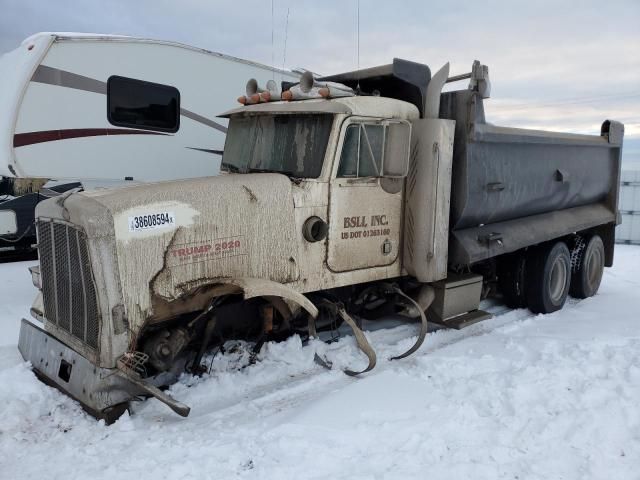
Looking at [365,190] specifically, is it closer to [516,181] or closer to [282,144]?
[282,144]

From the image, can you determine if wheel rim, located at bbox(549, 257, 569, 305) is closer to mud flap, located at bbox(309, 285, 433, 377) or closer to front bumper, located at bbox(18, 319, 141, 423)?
mud flap, located at bbox(309, 285, 433, 377)

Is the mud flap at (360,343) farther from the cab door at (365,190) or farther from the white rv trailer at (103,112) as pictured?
the white rv trailer at (103,112)

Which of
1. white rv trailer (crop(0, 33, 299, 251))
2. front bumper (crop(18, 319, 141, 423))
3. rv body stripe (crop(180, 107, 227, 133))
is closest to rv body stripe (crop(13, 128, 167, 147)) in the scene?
white rv trailer (crop(0, 33, 299, 251))

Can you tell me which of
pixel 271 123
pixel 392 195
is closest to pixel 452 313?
pixel 392 195

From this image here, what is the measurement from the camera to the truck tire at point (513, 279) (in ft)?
23.3

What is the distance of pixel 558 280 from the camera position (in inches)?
292

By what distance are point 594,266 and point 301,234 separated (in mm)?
5548

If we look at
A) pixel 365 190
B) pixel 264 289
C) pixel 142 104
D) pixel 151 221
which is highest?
pixel 142 104

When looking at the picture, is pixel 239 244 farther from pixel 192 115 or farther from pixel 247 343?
pixel 192 115

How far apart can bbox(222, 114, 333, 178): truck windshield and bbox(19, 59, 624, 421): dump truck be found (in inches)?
0.5

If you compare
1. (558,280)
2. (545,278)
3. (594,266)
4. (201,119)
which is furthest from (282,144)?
(594,266)

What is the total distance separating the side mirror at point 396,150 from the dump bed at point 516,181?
2.90ft

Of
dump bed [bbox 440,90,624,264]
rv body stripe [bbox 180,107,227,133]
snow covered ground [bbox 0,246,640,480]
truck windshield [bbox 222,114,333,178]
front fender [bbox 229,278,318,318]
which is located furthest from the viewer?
rv body stripe [bbox 180,107,227,133]

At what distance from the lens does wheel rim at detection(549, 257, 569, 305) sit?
7266 millimetres
